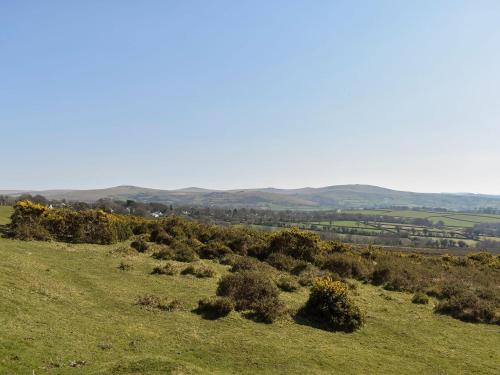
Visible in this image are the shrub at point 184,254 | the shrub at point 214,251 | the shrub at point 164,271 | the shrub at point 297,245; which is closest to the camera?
the shrub at point 164,271

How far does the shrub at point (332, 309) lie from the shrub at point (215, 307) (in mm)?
3380

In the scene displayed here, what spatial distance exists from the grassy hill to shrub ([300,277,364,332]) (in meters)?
0.55

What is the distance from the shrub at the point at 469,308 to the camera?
18.8 metres

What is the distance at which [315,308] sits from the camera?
16781mm

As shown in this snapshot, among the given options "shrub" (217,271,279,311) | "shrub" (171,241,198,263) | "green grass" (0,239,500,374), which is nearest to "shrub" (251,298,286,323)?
"shrub" (217,271,279,311)

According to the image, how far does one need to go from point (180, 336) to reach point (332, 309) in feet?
21.6

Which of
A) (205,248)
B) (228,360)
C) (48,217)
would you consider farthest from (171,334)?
(48,217)

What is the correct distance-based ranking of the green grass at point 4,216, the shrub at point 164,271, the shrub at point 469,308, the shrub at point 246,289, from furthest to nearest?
the green grass at point 4,216
the shrub at point 164,271
the shrub at point 469,308
the shrub at point 246,289

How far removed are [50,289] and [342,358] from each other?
37.6 ft

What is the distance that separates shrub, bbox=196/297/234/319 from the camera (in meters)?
15.6

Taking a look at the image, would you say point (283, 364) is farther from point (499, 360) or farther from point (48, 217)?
point (48, 217)

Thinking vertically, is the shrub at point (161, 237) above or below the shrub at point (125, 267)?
above

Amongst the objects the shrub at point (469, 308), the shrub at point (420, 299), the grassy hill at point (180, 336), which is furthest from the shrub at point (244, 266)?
the shrub at point (469, 308)

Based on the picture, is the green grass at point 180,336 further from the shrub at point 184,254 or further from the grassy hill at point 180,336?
the shrub at point 184,254
